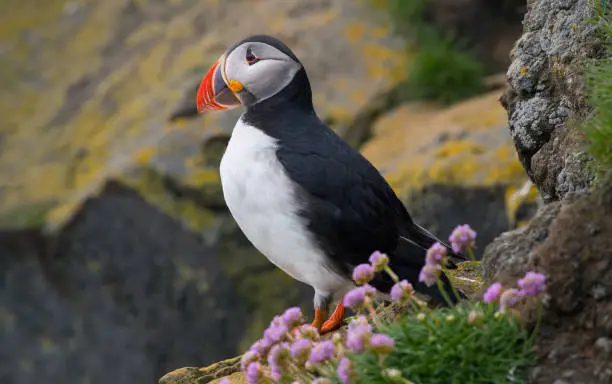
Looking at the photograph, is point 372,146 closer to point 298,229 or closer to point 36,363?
point 36,363

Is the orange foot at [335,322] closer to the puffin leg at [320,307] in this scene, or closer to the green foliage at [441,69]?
the puffin leg at [320,307]

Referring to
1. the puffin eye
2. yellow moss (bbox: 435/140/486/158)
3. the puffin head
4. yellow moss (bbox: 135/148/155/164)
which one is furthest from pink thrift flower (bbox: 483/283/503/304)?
yellow moss (bbox: 135/148/155/164)

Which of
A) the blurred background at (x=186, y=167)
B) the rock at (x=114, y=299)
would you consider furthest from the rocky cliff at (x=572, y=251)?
the rock at (x=114, y=299)

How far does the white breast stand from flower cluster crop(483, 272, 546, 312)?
1234mm

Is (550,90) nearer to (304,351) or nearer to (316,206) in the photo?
(316,206)

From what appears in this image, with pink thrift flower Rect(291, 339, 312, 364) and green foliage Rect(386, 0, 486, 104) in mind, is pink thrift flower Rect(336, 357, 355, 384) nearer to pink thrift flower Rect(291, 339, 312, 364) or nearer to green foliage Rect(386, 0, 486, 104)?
pink thrift flower Rect(291, 339, 312, 364)

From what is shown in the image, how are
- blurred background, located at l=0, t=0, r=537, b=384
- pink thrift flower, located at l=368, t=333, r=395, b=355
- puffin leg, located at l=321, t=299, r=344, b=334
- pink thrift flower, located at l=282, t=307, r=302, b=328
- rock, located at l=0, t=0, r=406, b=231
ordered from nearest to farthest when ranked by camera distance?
pink thrift flower, located at l=368, t=333, r=395, b=355 < pink thrift flower, located at l=282, t=307, r=302, b=328 < puffin leg, located at l=321, t=299, r=344, b=334 < blurred background, located at l=0, t=0, r=537, b=384 < rock, located at l=0, t=0, r=406, b=231

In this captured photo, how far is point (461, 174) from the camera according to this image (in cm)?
691

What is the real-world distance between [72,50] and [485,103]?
14.1ft

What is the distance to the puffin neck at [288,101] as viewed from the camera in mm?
4418

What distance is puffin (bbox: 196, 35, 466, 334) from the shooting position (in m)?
4.04

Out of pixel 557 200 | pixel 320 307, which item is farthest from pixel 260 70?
pixel 557 200

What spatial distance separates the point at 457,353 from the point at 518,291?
25 centimetres

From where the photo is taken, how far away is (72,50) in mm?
10227
